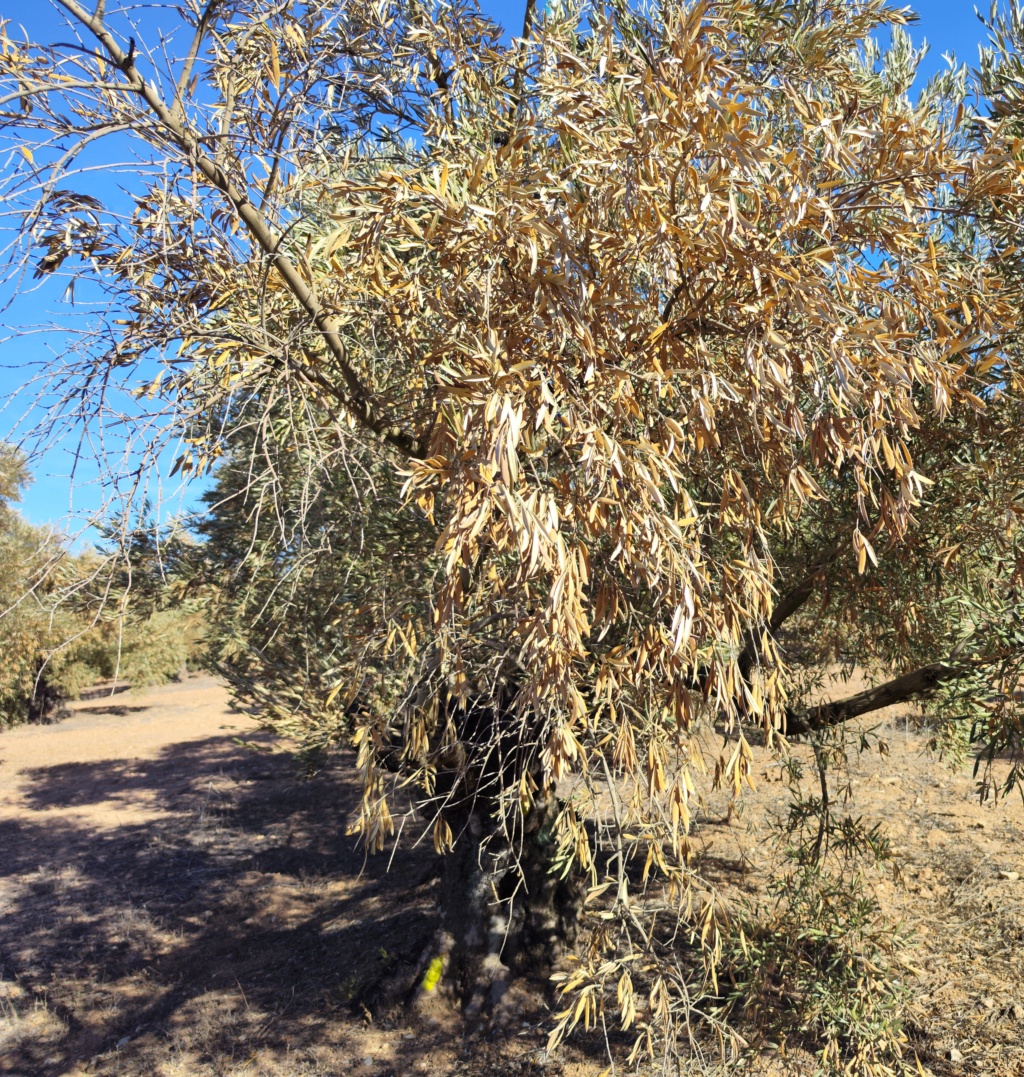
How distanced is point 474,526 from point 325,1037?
19.9 ft

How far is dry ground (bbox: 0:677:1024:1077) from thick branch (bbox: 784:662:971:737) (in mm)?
970

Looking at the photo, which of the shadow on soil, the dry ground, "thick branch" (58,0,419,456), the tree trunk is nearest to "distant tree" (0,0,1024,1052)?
"thick branch" (58,0,419,456)

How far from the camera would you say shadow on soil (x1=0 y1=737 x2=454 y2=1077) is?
22.2 ft

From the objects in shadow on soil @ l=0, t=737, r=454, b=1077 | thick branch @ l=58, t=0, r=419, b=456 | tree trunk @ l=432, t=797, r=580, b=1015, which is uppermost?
thick branch @ l=58, t=0, r=419, b=456

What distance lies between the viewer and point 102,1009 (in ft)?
24.0

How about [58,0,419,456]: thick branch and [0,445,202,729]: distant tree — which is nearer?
[58,0,419,456]: thick branch

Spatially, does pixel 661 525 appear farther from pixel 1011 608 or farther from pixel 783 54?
pixel 783 54

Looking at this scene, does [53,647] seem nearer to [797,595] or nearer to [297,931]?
[297,931]

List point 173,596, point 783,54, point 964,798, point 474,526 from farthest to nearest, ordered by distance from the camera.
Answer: point 964,798 < point 173,596 < point 783,54 < point 474,526

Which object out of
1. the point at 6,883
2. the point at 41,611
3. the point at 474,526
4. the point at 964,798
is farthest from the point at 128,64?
the point at 6,883

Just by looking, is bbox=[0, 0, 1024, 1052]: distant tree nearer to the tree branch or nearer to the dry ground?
the tree branch

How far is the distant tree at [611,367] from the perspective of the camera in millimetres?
2291

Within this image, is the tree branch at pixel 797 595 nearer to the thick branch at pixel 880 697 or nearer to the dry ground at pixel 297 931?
the thick branch at pixel 880 697

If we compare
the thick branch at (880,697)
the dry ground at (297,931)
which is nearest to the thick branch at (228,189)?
the dry ground at (297,931)
